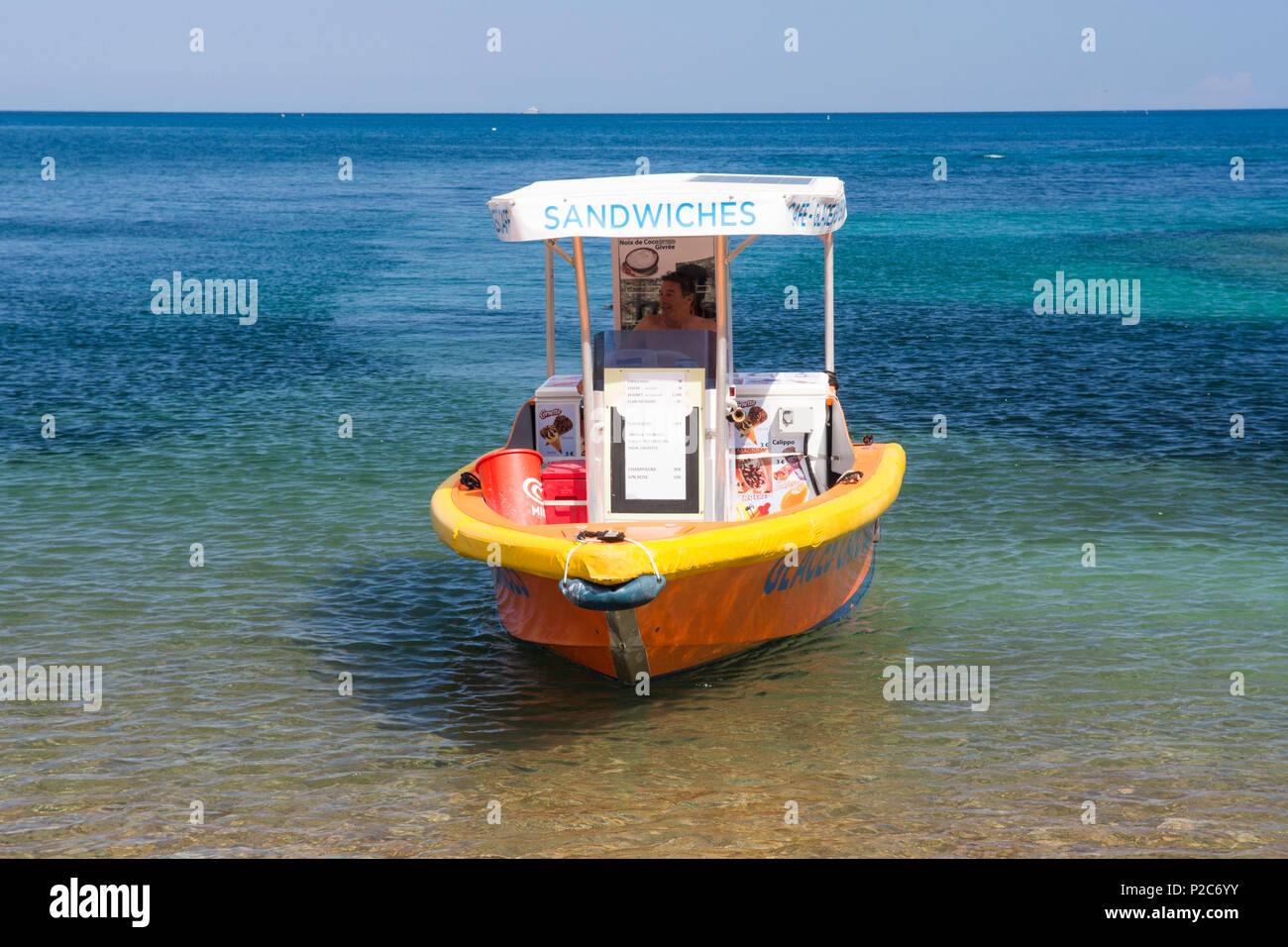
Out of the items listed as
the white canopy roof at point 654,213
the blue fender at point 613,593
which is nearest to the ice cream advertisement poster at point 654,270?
the white canopy roof at point 654,213

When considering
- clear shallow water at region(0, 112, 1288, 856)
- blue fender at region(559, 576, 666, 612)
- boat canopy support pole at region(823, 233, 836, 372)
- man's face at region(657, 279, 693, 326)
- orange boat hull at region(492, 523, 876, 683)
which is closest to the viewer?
clear shallow water at region(0, 112, 1288, 856)

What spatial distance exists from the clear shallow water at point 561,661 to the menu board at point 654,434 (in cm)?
140

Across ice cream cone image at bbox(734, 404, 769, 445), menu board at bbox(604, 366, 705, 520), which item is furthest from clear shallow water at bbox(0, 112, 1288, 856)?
ice cream cone image at bbox(734, 404, 769, 445)

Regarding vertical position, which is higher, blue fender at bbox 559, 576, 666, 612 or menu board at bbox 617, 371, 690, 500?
menu board at bbox 617, 371, 690, 500

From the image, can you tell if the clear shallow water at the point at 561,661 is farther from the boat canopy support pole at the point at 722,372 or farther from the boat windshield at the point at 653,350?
the boat windshield at the point at 653,350

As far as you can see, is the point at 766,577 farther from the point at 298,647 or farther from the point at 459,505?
the point at 298,647

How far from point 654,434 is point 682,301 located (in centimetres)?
147

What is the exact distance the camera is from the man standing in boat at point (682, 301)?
10602 millimetres

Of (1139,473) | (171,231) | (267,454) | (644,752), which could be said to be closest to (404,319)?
(267,454)

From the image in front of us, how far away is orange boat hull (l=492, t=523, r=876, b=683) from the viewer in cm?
886

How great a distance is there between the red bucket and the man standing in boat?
146cm

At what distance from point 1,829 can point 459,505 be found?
362 cm

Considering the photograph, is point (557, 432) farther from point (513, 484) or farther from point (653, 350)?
point (653, 350)

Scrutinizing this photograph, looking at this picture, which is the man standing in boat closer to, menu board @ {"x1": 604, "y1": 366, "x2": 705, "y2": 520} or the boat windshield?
the boat windshield
